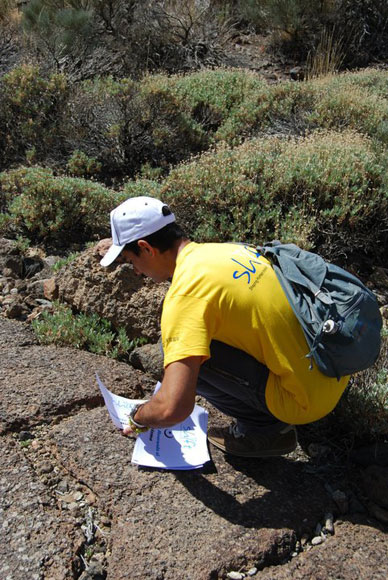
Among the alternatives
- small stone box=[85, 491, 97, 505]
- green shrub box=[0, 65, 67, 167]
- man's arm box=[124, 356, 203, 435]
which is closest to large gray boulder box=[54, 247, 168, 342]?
small stone box=[85, 491, 97, 505]

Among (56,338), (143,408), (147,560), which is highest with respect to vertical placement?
(143,408)

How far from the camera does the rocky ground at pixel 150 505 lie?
2.21 metres

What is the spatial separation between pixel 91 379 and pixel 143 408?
1.01 m

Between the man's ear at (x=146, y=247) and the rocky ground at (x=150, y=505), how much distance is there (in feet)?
3.14

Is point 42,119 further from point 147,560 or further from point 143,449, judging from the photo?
point 147,560

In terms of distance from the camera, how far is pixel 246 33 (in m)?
12.3

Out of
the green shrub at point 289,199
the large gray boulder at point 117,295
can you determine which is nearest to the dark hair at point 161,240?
the large gray boulder at point 117,295

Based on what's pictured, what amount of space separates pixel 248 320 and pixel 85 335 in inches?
61.8

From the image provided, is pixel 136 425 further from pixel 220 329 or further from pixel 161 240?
pixel 161 240

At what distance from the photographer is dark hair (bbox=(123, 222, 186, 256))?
95.0 inches

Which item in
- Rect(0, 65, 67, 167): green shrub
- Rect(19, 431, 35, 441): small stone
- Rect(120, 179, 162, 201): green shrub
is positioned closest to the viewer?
Rect(19, 431, 35, 441): small stone

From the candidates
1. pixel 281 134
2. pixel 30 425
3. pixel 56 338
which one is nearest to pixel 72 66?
pixel 281 134

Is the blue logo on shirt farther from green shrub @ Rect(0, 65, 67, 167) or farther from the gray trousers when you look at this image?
green shrub @ Rect(0, 65, 67, 167)

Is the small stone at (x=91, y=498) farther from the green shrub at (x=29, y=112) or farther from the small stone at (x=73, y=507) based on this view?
the green shrub at (x=29, y=112)
